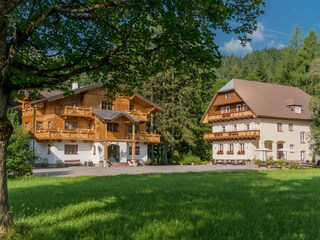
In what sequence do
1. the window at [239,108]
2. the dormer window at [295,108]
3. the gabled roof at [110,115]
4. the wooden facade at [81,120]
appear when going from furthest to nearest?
the dormer window at [295,108] → the window at [239,108] → the gabled roof at [110,115] → the wooden facade at [81,120]

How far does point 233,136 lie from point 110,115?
1698 cm

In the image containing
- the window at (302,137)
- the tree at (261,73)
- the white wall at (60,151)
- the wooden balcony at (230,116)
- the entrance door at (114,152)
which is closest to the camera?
the white wall at (60,151)

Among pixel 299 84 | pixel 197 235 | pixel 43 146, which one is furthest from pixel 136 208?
pixel 299 84

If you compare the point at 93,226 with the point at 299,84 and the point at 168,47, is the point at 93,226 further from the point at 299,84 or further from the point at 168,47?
the point at 299,84

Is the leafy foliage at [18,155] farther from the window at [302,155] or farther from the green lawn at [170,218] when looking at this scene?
the window at [302,155]

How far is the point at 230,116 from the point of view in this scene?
171 ft

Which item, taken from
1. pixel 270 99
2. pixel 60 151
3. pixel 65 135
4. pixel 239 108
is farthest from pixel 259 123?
pixel 60 151

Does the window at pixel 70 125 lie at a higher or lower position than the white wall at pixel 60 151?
higher

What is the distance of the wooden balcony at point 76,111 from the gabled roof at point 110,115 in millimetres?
778

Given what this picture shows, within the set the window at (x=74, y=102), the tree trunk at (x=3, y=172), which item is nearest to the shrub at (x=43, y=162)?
the window at (x=74, y=102)

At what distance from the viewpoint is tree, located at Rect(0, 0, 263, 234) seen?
6.01 meters

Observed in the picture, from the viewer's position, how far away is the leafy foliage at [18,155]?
2208 cm

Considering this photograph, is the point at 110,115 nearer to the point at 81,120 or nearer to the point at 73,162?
the point at 81,120

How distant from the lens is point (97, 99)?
4441cm
